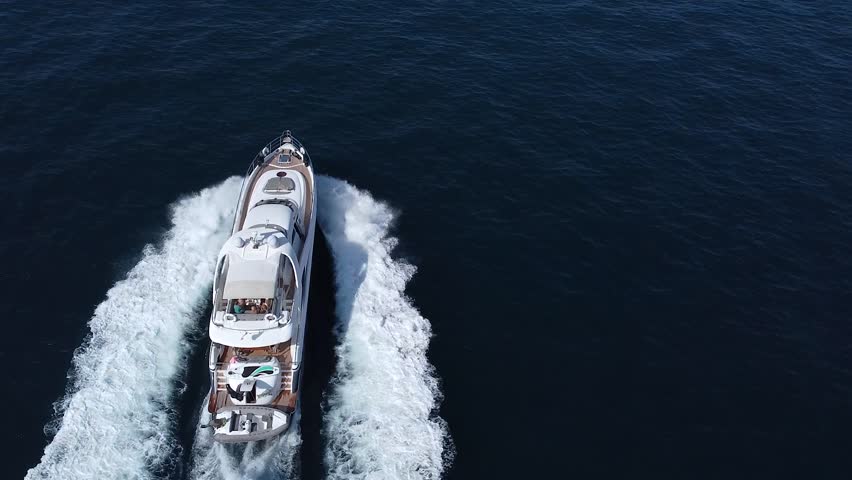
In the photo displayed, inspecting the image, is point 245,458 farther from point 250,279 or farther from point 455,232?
point 455,232

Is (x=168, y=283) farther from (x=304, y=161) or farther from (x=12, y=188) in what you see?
(x=12, y=188)

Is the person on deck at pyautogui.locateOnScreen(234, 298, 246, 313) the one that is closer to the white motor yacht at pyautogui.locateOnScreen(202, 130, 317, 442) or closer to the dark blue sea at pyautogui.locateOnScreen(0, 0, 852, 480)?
the white motor yacht at pyautogui.locateOnScreen(202, 130, 317, 442)

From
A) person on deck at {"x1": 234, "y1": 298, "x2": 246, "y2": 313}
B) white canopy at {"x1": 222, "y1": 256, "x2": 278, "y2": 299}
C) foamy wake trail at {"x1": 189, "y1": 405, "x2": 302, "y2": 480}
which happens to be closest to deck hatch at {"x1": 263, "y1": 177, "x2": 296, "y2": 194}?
white canopy at {"x1": 222, "y1": 256, "x2": 278, "y2": 299}

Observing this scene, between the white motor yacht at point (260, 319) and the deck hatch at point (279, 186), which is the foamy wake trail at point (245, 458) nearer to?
the white motor yacht at point (260, 319)

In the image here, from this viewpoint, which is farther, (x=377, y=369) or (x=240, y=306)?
(x=240, y=306)

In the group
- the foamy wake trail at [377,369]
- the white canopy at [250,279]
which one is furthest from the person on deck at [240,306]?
the foamy wake trail at [377,369]

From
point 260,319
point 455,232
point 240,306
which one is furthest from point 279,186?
point 455,232
